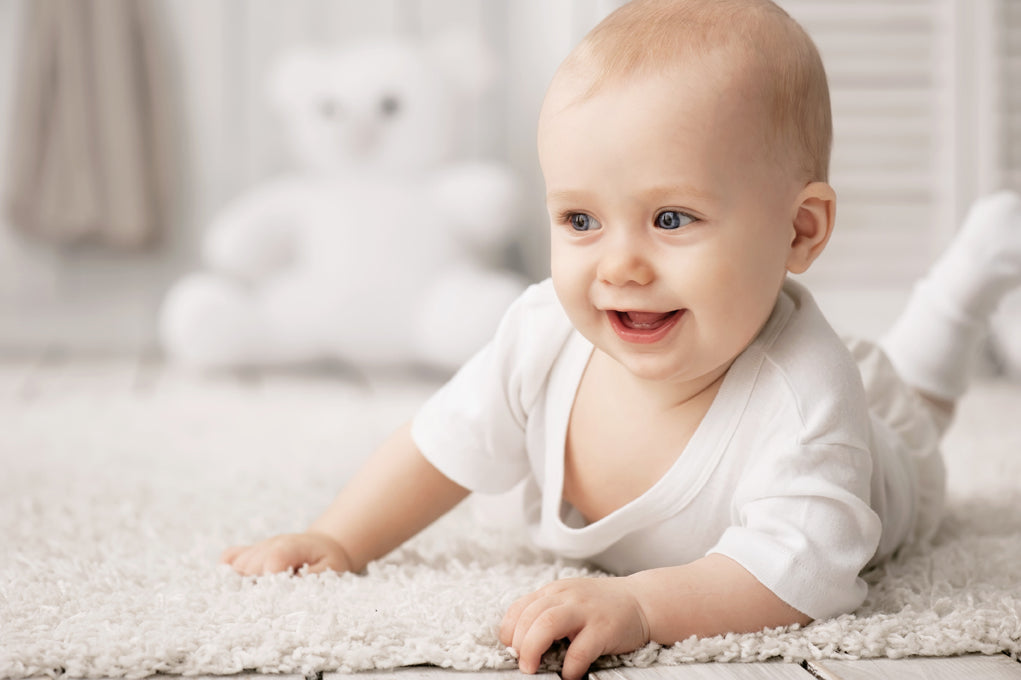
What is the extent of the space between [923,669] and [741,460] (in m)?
0.17

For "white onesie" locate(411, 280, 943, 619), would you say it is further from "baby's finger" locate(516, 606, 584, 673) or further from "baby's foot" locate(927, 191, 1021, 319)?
"baby's foot" locate(927, 191, 1021, 319)

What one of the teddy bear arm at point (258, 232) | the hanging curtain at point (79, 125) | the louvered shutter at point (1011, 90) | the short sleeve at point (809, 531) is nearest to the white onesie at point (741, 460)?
the short sleeve at point (809, 531)

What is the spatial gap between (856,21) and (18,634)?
1.97 metres

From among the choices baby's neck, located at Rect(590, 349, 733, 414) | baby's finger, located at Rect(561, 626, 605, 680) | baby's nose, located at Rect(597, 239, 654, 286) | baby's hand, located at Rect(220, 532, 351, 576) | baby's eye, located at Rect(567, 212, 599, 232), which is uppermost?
baby's eye, located at Rect(567, 212, 599, 232)

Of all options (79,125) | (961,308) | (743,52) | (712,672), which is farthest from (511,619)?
(79,125)

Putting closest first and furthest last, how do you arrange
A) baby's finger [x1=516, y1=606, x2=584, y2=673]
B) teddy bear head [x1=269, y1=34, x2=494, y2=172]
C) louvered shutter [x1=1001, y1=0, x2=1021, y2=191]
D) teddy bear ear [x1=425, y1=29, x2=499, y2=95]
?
baby's finger [x1=516, y1=606, x2=584, y2=673]
louvered shutter [x1=1001, y1=0, x2=1021, y2=191]
teddy bear head [x1=269, y1=34, x2=494, y2=172]
teddy bear ear [x1=425, y1=29, x2=499, y2=95]

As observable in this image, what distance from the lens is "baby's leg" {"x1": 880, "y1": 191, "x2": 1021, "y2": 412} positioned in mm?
1177

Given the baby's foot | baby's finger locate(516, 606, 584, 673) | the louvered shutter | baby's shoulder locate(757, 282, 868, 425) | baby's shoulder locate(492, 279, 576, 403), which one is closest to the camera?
baby's finger locate(516, 606, 584, 673)

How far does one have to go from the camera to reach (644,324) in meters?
0.72

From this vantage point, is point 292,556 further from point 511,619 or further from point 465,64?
point 465,64

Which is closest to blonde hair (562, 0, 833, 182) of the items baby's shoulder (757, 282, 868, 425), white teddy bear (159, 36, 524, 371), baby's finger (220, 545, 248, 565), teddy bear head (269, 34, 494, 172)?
baby's shoulder (757, 282, 868, 425)

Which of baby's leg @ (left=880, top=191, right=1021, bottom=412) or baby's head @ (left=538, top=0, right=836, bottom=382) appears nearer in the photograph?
baby's head @ (left=538, top=0, right=836, bottom=382)

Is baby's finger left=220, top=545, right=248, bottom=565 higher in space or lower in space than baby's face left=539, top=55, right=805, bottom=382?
lower

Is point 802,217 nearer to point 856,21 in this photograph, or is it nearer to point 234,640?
point 234,640
